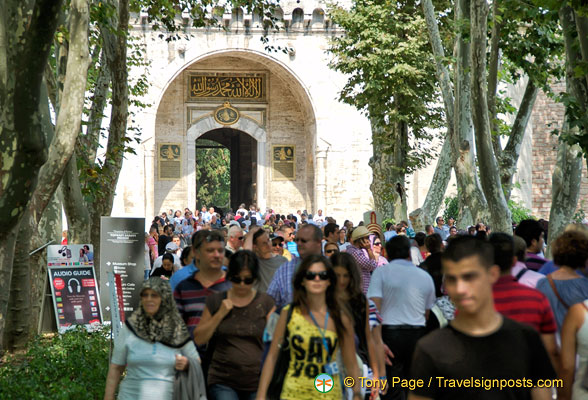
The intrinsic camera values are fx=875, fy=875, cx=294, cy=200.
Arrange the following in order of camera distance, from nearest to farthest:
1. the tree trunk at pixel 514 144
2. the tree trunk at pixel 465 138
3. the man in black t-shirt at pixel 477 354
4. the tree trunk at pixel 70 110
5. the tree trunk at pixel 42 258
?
the man in black t-shirt at pixel 477 354 → the tree trunk at pixel 70 110 → the tree trunk at pixel 42 258 → the tree trunk at pixel 465 138 → the tree trunk at pixel 514 144

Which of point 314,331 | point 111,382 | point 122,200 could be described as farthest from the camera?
point 122,200

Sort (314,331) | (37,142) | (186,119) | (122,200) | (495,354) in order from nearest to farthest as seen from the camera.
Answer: (495,354)
(314,331)
(37,142)
(122,200)
(186,119)

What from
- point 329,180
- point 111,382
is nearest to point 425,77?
point 329,180

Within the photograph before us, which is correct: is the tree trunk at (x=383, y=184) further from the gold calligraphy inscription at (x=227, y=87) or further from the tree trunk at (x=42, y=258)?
the tree trunk at (x=42, y=258)

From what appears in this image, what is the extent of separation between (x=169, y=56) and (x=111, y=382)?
3052 centimetres

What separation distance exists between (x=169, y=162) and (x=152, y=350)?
31.3 m

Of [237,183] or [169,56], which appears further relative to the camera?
[237,183]

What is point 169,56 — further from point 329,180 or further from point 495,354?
point 495,354

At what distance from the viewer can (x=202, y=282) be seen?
19.0 feet

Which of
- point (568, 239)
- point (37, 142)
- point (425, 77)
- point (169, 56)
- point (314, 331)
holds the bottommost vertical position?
point (314, 331)

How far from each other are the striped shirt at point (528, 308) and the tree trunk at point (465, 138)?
11841 millimetres

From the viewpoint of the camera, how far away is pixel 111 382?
16.2 ft

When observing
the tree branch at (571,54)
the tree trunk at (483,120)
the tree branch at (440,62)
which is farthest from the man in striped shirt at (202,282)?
the tree branch at (440,62)

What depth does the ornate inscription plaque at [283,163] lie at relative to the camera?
36906 mm
